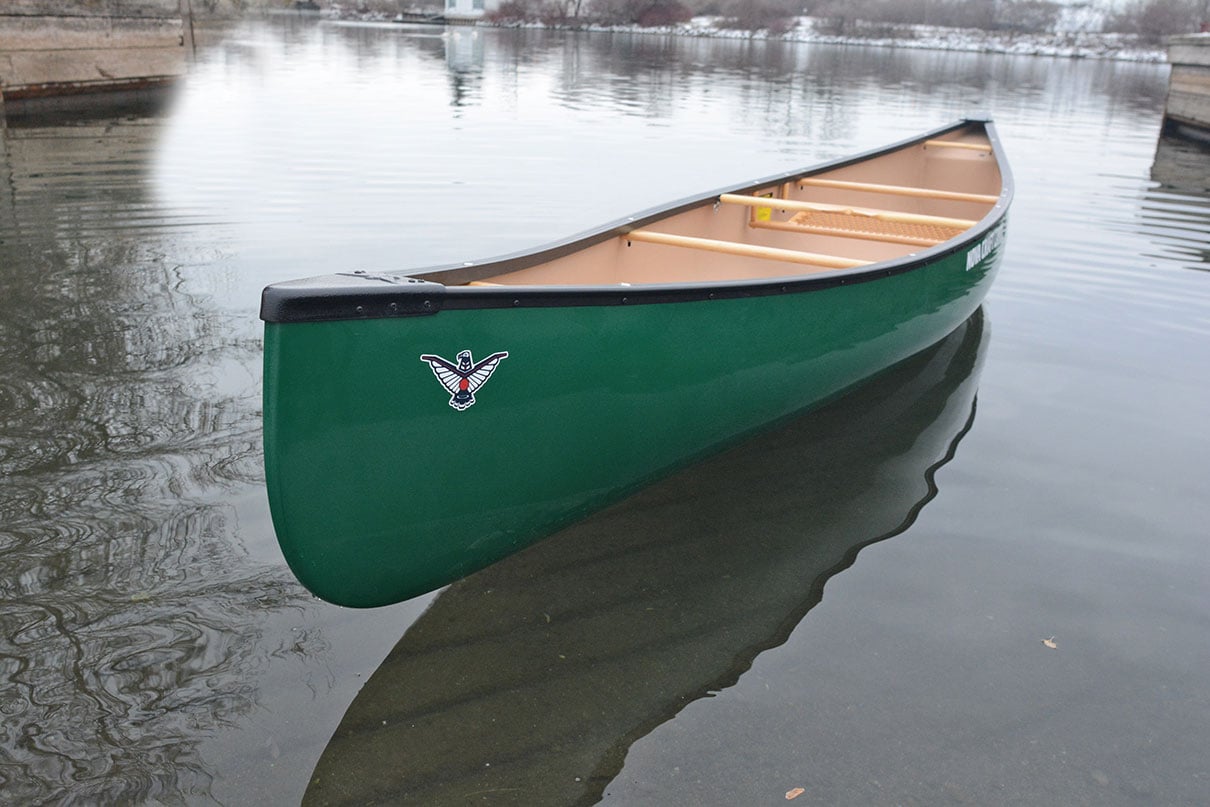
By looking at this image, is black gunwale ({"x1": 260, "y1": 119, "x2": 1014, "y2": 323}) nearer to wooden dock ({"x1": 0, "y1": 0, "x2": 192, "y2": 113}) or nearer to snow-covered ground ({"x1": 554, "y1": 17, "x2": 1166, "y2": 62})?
wooden dock ({"x1": 0, "y1": 0, "x2": 192, "y2": 113})

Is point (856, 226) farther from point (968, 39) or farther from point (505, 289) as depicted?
point (968, 39)

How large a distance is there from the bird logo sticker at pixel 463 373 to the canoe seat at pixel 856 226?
384 centimetres

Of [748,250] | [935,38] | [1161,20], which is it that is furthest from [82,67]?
[1161,20]

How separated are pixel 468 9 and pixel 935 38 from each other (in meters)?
34.9

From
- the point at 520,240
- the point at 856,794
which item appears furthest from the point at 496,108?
the point at 856,794

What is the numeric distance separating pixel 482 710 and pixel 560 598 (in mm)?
660

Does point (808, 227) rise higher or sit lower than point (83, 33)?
lower

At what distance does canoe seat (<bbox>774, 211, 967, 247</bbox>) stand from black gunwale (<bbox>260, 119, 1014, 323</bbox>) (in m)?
0.90

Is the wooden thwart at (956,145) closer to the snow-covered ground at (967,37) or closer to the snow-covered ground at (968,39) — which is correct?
the snow-covered ground at (967,37)

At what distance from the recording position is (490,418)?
308 centimetres

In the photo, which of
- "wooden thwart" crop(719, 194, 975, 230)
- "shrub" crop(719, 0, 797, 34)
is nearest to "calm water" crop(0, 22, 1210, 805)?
"wooden thwart" crop(719, 194, 975, 230)

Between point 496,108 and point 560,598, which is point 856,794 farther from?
point 496,108

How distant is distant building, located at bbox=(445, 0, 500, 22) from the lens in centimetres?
7662

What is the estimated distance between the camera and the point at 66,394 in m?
4.89
